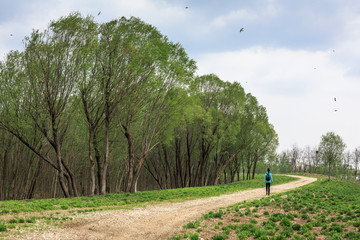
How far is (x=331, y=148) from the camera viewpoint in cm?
5150

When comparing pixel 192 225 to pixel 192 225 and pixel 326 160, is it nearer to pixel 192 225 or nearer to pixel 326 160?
pixel 192 225

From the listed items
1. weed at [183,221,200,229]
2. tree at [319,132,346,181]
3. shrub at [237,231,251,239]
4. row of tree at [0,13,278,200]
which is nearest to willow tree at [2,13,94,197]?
row of tree at [0,13,278,200]

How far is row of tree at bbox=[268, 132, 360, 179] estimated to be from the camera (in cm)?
5138

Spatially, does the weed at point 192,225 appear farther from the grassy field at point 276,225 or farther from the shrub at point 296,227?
the shrub at point 296,227

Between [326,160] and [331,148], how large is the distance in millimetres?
2515

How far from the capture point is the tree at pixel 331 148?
51.1 meters

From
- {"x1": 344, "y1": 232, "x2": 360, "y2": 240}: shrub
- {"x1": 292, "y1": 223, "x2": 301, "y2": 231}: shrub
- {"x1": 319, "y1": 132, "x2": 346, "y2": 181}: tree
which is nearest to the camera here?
{"x1": 344, "y1": 232, "x2": 360, "y2": 240}: shrub

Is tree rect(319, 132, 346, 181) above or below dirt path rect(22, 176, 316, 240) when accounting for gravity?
above

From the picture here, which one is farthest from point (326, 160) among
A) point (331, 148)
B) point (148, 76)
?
point (148, 76)

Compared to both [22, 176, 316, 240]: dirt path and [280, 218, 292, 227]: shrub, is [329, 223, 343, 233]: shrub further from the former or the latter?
[22, 176, 316, 240]: dirt path

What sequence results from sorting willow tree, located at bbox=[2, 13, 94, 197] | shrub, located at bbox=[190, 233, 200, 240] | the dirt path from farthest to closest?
willow tree, located at bbox=[2, 13, 94, 197] < the dirt path < shrub, located at bbox=[190, 233, 200, 240]

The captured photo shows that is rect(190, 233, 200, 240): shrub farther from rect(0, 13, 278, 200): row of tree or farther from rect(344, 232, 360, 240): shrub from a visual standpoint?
rect(0, 13, 278, 200): row of tree

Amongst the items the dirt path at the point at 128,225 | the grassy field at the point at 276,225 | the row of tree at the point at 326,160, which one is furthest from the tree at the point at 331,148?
the dirt path at the point at 128,225

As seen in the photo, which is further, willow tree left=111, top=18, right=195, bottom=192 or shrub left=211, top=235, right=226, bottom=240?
willow tree left=111, top=18, right=195, bottom=192
